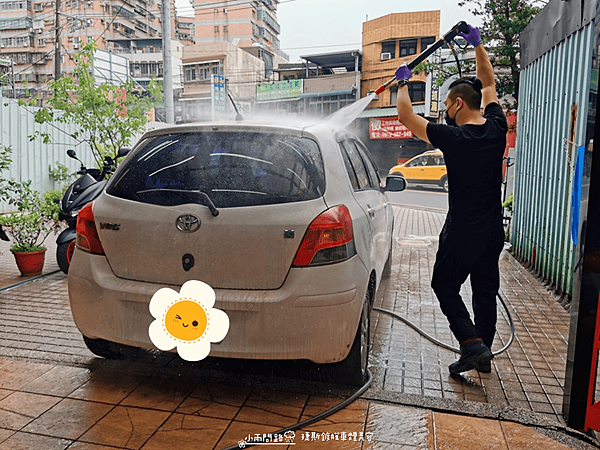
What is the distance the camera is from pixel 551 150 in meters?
5.87

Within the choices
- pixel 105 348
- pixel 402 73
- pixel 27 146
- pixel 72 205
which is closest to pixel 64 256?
pixel 72 205

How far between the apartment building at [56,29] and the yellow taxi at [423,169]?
10.2 meters

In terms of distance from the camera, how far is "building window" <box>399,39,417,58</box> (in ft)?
17.3

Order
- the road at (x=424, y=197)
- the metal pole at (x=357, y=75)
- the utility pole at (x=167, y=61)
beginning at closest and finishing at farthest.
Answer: the metal pole at (x=357, y=75), the utility pole at (x=167, y=61), the road at (x=424, y=197)

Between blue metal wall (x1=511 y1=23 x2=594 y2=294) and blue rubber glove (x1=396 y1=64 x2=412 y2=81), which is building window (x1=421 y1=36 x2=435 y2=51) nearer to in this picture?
blue metal wall (x1=511 y1=23 x2=594 y2=294)

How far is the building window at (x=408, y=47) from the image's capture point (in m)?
5.28

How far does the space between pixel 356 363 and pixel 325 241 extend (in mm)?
810

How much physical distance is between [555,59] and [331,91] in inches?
197

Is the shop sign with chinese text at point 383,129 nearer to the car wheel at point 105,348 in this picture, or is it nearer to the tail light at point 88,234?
the car wheel at point 105,348

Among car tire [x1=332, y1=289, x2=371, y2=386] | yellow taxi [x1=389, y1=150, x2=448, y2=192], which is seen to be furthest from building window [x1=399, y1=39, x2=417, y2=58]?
yellow taxi [x1=389, y1=150, x2=448, y2=192]

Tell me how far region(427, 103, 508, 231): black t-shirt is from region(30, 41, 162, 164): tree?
5.56 metres

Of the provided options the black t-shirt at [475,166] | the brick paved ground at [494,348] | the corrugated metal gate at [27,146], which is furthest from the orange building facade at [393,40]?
the corrugated metal gate at [27,146]

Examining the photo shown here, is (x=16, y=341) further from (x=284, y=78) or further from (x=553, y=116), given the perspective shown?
(x=284, y=78)

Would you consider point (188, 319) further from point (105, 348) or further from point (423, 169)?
point (423, 169)
